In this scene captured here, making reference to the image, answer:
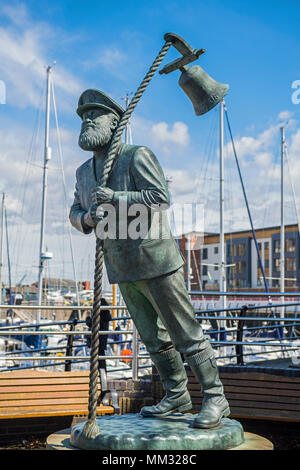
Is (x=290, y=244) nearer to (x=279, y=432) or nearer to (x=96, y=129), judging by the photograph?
(x=279, y=432)

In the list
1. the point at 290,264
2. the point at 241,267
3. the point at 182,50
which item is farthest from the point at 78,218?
the point at 241,267

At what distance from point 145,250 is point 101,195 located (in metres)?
0.50

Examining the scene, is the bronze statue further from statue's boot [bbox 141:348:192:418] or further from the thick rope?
the thick rope

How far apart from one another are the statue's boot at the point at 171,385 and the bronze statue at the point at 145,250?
0.01 meters

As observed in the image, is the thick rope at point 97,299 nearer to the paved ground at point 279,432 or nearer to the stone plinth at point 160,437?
the stone plinth at point 160,437

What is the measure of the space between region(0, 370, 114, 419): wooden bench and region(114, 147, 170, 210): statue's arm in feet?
9.30

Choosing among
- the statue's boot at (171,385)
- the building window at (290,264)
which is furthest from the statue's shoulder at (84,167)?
the building window at (290,264)

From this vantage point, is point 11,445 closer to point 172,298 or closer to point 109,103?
point 172,298

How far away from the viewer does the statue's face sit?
3594 mm

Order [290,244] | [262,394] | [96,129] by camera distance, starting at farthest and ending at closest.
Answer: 1. [290,244]
2. [262,394]
3. [96,129]

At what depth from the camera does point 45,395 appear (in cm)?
544

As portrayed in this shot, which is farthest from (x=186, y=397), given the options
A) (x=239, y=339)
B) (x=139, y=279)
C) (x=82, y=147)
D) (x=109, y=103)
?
(x=239, y=339)

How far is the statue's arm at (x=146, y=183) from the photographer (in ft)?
11.2

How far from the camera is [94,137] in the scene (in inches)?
141
